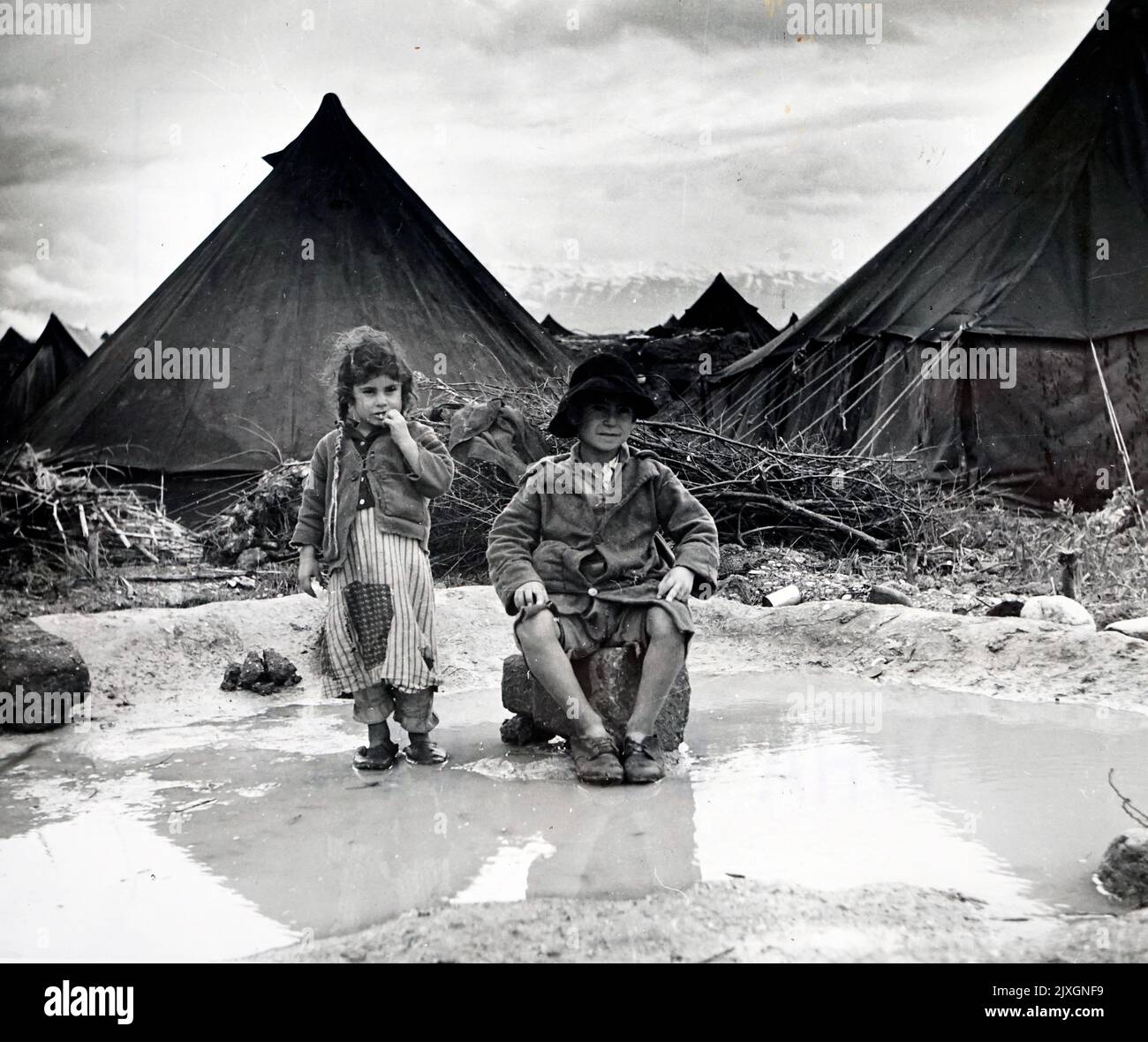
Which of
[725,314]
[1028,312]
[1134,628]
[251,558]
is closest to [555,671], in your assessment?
[1134,628]

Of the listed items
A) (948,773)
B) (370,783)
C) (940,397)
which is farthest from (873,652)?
(940,397)

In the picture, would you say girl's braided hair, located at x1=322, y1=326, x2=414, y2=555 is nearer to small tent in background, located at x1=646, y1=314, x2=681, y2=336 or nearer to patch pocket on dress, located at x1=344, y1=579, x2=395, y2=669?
patch pocket on dress, located at x1=344, y1=579, x2=395, y2=669

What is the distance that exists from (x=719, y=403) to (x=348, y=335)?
24.3ft

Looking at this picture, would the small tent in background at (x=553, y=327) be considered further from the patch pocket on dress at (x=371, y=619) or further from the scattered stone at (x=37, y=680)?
the patch pocket on dress at (x=371, y=619)

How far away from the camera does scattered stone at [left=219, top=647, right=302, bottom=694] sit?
4151 millimetres

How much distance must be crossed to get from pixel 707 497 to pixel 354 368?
3.97 metres

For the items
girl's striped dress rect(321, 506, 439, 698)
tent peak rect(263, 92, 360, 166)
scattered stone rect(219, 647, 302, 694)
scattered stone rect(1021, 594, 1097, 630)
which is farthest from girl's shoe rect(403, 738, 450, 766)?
tent peak rect(263, 92, 360, 166)

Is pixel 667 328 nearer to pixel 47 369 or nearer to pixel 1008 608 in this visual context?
pixel 47 369

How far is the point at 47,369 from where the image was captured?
22.7 ft

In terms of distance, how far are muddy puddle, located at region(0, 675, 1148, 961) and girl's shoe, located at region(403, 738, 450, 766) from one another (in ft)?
0.17

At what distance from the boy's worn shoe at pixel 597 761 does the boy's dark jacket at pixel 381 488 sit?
77 centimetres

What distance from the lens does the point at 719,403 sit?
10297mm

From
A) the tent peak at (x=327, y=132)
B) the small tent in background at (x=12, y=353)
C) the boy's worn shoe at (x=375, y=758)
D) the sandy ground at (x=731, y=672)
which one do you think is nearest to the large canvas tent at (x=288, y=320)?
the tent peak at (x=327, y=132)

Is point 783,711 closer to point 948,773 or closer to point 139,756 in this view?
point 948,773
